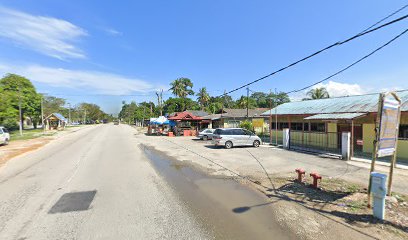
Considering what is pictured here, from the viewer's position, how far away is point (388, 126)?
22.5ft

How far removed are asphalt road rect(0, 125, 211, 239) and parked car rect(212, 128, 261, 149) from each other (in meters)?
9.96

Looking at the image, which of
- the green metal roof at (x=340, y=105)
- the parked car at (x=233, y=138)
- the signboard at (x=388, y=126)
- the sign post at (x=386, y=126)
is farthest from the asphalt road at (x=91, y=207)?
the green metal roof at (x=340, y=105)

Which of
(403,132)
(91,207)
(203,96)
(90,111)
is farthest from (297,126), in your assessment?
→ (90,111)

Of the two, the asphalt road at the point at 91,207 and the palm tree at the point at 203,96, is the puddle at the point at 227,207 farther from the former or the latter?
the palm tree at the point at 203,96

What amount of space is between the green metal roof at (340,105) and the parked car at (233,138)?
5.72m

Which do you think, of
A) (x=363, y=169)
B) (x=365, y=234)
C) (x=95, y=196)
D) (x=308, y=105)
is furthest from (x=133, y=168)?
(x=308, y=105)

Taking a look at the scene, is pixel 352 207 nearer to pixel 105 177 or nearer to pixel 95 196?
pixel 95 196

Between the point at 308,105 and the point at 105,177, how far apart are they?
20.9 m

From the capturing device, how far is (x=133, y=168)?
11445mm

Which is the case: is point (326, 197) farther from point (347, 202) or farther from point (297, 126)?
point (297, 126)

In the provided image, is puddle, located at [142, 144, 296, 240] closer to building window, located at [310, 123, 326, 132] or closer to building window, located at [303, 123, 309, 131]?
building window, located at [310, 123, 326, 132]

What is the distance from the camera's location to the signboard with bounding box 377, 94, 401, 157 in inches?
258

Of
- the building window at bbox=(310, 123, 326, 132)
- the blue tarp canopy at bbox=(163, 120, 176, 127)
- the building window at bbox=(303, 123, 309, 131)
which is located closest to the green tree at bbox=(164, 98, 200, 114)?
the blue tarp canopy at bbox=(163, 120, 176, 127)

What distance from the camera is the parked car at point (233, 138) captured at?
1975 cm
